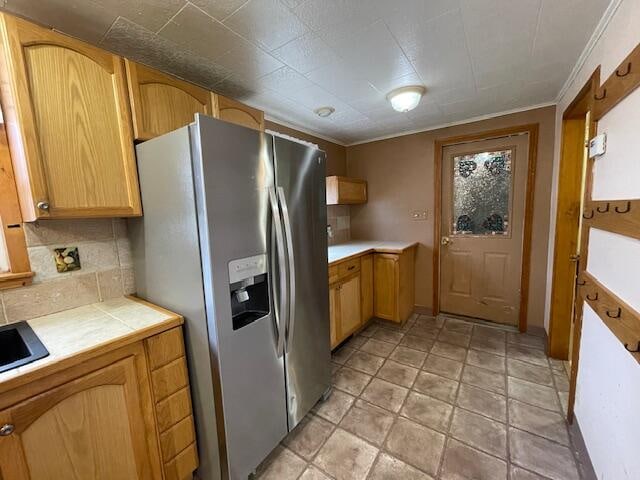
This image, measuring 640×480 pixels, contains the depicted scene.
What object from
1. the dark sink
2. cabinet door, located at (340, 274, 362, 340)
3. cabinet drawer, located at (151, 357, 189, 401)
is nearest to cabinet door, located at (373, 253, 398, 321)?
cabinet door, located at (340, 274, 362, 340)

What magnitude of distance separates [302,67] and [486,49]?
1.05 m

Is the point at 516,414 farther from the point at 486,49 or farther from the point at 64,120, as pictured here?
the point at 64,120

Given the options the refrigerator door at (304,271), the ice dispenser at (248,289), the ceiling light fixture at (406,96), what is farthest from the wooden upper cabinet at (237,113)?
the ceiling light fixture at (406,96)

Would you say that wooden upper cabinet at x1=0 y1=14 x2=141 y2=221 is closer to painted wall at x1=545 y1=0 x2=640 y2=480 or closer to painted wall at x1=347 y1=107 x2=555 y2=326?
painted wall at x1=545 y1=0 x2=640 y2=480

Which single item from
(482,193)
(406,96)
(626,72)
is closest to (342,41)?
(406,96)

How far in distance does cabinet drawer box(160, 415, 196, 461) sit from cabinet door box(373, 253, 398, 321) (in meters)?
2.01

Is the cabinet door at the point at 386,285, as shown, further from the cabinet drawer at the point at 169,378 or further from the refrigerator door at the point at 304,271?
the cabinet drawer at the point at 169,378

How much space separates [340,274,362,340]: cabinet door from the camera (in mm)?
2316

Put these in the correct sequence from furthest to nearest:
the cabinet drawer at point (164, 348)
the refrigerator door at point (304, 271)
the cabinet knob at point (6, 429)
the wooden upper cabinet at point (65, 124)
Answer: the refrigerator door at point (304, 271) → the cabinet drawer at point (164, 348) → the wooden upper cabinet at point (65, 124) → the cabinet knob at point (6, 429)

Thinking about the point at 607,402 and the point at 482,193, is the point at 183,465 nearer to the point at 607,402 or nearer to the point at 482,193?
the point at 607,402

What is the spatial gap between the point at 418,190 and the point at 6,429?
10.7ft

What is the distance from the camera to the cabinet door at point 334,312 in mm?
2162

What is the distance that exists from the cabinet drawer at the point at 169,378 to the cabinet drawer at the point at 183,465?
0.31m

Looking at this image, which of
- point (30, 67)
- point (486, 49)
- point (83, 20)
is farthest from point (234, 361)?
point (486, 49)
